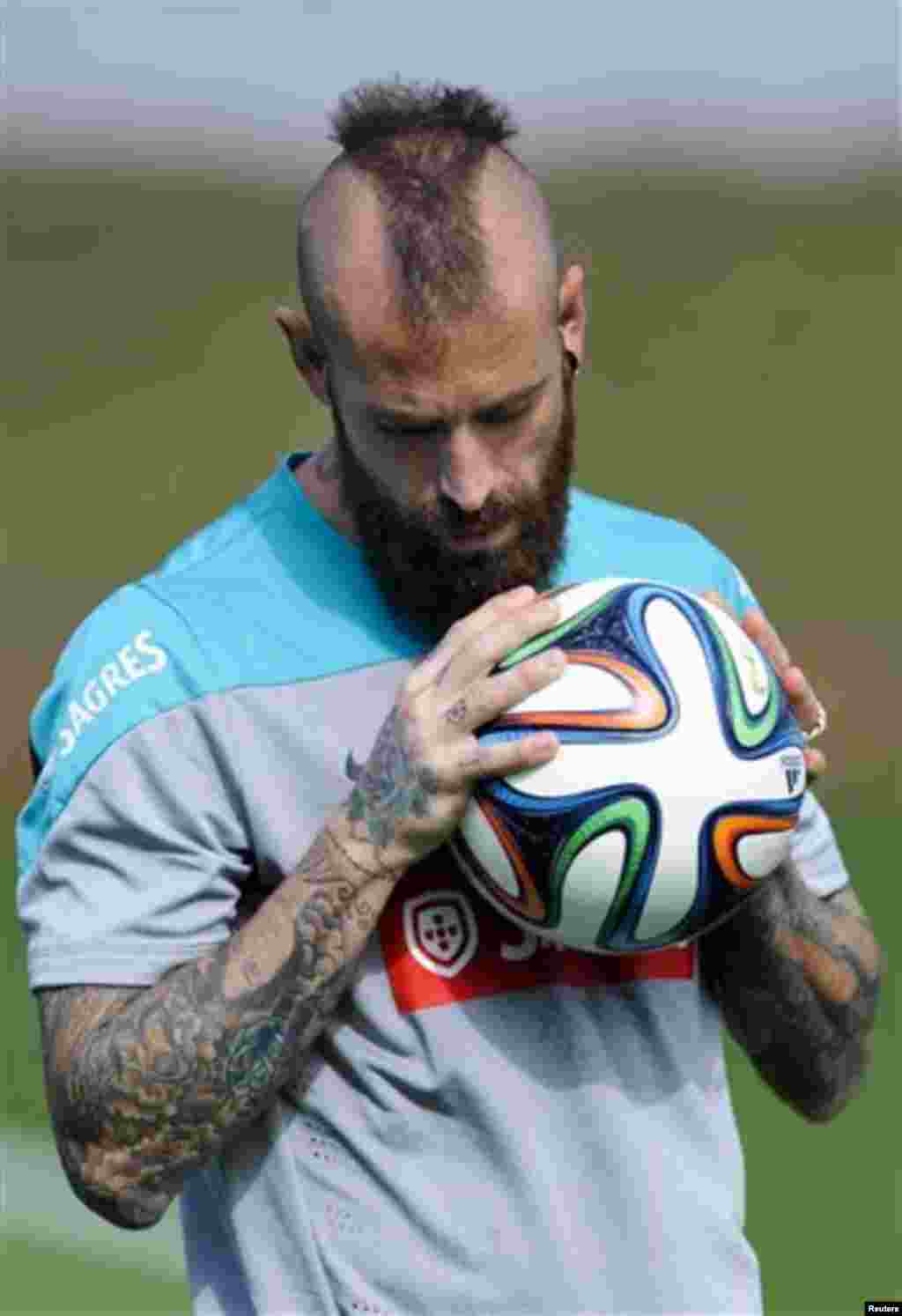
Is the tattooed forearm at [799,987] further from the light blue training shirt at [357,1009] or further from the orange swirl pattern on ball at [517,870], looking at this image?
the orange swirl pattern on ball at [517,870]

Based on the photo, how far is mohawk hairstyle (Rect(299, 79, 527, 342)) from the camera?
3.37 metres

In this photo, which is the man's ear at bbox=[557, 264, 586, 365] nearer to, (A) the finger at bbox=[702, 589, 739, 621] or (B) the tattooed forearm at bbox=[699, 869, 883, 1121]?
(A) the finger at bbox=[702, 589, 739, 621]

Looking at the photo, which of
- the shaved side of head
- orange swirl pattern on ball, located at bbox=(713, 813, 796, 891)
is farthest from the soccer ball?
the shaved side of head

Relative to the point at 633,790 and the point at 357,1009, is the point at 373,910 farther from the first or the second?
the point at 633,790

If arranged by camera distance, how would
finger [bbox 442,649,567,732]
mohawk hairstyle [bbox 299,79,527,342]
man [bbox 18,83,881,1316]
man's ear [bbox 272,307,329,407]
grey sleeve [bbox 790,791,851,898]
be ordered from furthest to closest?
grey sleeve [bbox 790,791,851,898] → man's ear [bbox 272,307,329,407] → mohawk hairstyle [bbox 299,79,527,342] → man [bbox 18,83,881,1316] → finger [bbox 442,649,567,732]

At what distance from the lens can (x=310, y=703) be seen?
3.41 metres

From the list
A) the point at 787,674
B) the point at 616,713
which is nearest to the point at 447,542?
the point at 616,713

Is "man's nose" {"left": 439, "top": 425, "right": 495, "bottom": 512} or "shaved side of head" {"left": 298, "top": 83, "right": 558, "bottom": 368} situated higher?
"shaved side of head" {"left": 298, "top": 83, "right": 558, "bottom": 368}

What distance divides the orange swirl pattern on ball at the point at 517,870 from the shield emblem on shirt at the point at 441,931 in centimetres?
17

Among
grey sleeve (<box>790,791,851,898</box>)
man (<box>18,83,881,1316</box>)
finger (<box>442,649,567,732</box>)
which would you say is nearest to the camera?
finger (<box>442,649,567,732</box>)

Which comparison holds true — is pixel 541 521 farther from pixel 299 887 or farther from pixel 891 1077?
pixel 891 1077

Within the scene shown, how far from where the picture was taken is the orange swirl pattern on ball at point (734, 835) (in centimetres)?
323

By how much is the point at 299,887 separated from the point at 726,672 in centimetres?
55

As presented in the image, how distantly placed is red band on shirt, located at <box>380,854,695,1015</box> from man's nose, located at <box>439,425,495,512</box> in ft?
1.45
